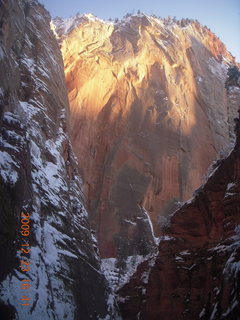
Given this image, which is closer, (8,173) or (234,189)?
(234,189)

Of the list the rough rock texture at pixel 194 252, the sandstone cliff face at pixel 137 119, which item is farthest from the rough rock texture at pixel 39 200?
the sandstone cliff face at pixel 137 119

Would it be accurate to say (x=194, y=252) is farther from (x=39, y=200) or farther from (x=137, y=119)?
(x=137, y=119)

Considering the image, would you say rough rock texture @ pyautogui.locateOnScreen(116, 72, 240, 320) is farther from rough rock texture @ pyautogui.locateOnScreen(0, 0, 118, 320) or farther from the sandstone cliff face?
the sandstone cliff face

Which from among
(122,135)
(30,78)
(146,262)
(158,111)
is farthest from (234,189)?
(158,111)

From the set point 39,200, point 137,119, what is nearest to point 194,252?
point 39,200

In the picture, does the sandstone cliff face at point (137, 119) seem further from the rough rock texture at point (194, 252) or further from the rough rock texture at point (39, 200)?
the rough rock texture at point (194, 252)

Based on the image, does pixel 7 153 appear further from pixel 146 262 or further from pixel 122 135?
pixel 122 135
